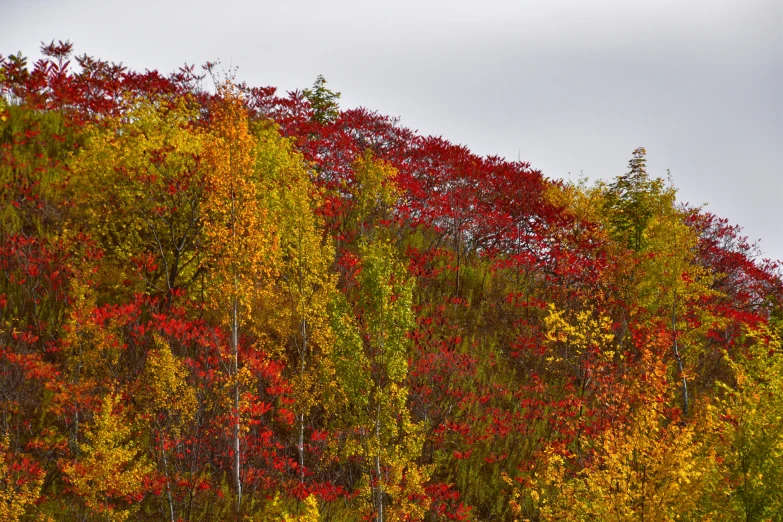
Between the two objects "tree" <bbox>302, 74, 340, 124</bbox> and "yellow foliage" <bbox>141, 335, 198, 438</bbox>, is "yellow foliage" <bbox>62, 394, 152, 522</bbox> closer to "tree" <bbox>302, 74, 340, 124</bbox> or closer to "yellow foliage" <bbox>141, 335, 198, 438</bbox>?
"yellow foliage" <bbox>141, 335, 198, 438</bbox>

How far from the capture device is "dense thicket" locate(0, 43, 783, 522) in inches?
544

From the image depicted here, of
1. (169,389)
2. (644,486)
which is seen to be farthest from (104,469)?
(644,486)

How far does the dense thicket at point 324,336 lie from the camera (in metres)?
13.8

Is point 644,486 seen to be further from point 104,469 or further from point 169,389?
point 104,469

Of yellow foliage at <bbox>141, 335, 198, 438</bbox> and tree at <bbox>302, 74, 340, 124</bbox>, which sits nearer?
yellow foliage at <bbox>141, 335, 198, 438</bbox>

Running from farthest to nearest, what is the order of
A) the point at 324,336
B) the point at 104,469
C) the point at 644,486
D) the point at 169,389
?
the point at 324,336 < the point at 169,389 < the point at 644,486 < the point at 104,469

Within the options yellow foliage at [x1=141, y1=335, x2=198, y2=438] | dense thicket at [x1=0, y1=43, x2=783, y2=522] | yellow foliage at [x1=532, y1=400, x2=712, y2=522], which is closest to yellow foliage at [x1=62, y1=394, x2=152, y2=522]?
dense thicket at [x1=0, y1=43, x2=783, y2=522]

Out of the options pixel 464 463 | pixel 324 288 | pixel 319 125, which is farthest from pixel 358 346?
pixel 319 125

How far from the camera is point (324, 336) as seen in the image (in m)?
17.2

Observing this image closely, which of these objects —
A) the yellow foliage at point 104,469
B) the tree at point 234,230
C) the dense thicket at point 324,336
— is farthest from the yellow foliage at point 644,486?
the yellow foliage at point 104,469

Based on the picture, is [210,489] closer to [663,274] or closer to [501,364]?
[501,364]

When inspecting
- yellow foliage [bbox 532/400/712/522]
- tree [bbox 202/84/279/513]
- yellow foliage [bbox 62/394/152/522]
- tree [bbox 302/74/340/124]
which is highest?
tree [bbox 302/74/340/124]

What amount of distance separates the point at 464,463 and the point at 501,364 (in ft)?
19.0

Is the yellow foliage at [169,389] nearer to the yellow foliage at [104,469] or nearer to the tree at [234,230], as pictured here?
the tree at [234,230]
